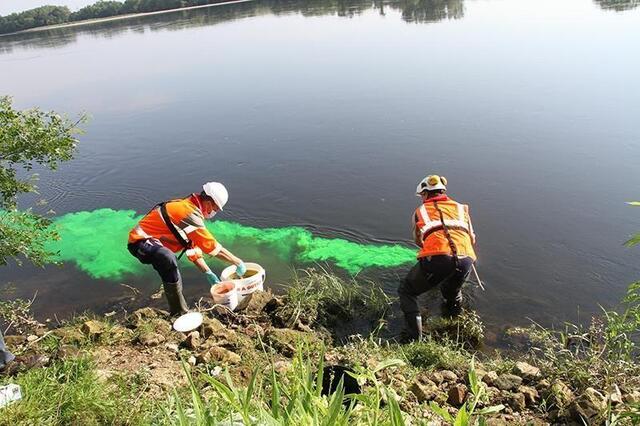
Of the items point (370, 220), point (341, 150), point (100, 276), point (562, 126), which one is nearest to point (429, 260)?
point (370, 220)

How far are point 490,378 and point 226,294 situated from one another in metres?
2.69

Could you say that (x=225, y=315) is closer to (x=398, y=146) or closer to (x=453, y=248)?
(x=453, y=248)

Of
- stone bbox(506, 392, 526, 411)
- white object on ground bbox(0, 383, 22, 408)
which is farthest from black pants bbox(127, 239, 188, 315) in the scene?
stone bbox(506, 392, 526, 411)

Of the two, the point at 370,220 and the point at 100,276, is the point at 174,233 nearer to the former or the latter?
the point at 100,276

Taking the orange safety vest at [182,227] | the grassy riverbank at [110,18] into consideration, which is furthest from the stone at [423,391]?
the grassy riverbank at [110,18]

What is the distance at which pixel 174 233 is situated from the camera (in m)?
4.88

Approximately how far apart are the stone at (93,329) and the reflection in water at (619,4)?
79.1ft

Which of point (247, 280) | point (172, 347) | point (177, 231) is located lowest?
point (172, 347)

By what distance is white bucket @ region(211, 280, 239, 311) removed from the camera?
503 cm

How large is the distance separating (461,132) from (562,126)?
6.64 feet

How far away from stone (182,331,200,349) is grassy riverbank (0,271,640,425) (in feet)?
0.08

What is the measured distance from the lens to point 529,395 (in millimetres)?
3535

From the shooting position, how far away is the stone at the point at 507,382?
366cm

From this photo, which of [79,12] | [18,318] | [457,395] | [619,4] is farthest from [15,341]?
[79,12]
